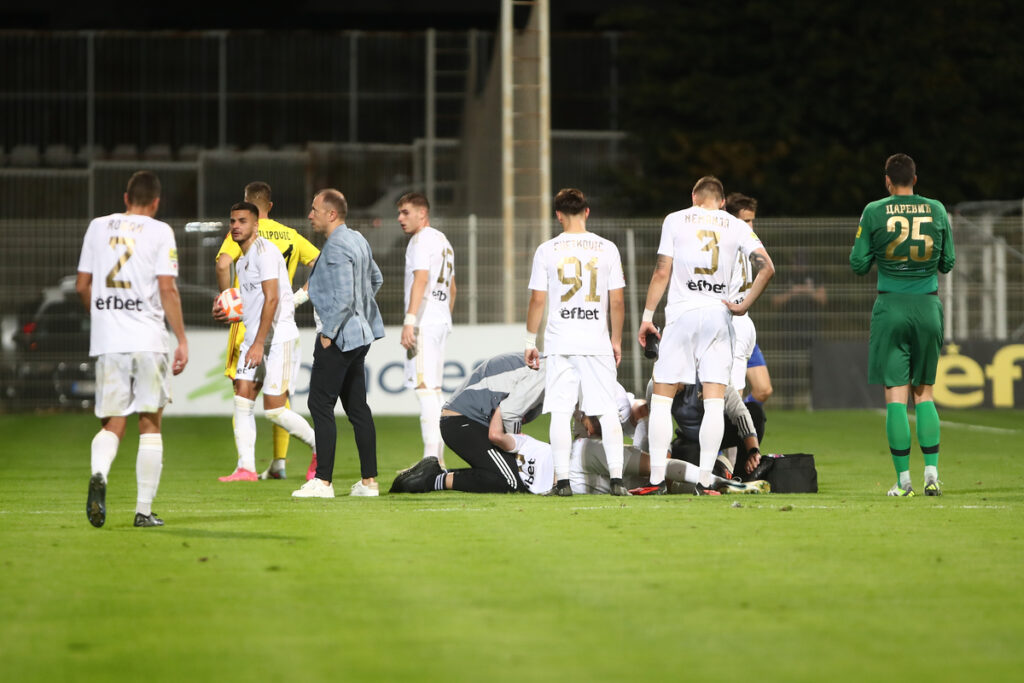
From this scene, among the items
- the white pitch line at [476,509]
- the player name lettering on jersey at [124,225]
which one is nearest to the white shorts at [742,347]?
the white pitch line at [476,509]

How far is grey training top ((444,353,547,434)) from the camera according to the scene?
31.0 feet

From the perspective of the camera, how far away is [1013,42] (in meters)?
30.9

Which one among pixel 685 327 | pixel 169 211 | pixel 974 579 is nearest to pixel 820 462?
pixel 685 327

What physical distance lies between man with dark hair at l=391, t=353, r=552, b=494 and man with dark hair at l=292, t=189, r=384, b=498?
1.35ft

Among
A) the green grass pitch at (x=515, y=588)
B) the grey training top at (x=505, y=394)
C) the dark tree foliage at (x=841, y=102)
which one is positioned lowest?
the green grass pitch at (x=515, y=588)

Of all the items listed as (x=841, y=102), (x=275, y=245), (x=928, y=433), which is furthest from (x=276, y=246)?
(x=841, y=102)

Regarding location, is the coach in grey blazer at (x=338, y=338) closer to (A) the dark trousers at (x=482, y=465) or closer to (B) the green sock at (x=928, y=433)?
(A) the dark trousers at (x=482, y=465)

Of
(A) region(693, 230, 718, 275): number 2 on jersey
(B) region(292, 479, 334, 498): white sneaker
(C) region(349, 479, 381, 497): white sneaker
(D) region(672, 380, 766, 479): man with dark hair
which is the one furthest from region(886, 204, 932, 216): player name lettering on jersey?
(B) region(292, 479, 334, 498): white sneaker

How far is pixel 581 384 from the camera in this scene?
30.1 feet

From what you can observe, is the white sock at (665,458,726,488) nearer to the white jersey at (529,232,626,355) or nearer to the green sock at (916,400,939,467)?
the white jersey at (529,232,626,355)

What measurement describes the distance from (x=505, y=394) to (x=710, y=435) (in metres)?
1.33

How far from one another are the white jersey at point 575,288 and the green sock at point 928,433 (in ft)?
6.40

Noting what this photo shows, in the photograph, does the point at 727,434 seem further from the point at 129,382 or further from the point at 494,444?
the point at 129,382

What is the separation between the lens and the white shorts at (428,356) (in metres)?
10.7
